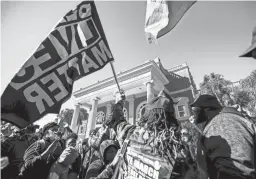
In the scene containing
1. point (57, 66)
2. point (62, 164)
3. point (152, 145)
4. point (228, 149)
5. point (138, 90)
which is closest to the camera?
point (228, 149)

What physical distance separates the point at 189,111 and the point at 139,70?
8.12 metres

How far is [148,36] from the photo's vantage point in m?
2.52

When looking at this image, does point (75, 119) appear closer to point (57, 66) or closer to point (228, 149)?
point (57, 66)

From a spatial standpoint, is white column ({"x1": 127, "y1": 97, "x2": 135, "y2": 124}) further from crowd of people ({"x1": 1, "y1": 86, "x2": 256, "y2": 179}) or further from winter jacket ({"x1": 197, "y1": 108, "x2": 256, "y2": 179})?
winter jacket ({"x1": 197, "y1": 108, "x2": 256, "y2": 179})

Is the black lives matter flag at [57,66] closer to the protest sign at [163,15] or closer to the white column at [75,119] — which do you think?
the protest sign at [163,15]

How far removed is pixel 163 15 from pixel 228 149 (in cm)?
205

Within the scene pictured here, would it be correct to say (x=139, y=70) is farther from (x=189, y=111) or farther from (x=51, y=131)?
(x=51, y=131)

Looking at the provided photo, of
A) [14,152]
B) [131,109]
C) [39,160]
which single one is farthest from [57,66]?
[131,109]

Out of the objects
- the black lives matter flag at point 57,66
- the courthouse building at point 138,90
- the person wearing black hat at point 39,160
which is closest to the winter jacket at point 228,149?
the black lives matter flag at point 57,66

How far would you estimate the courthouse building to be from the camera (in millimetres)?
15969

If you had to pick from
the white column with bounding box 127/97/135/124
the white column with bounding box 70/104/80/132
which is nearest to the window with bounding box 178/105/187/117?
the white column with bounding box 127/97/135/124

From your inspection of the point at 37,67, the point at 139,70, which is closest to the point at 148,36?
the point at 37,67

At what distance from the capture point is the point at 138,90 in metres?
17.9

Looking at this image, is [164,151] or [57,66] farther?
[57,66]
